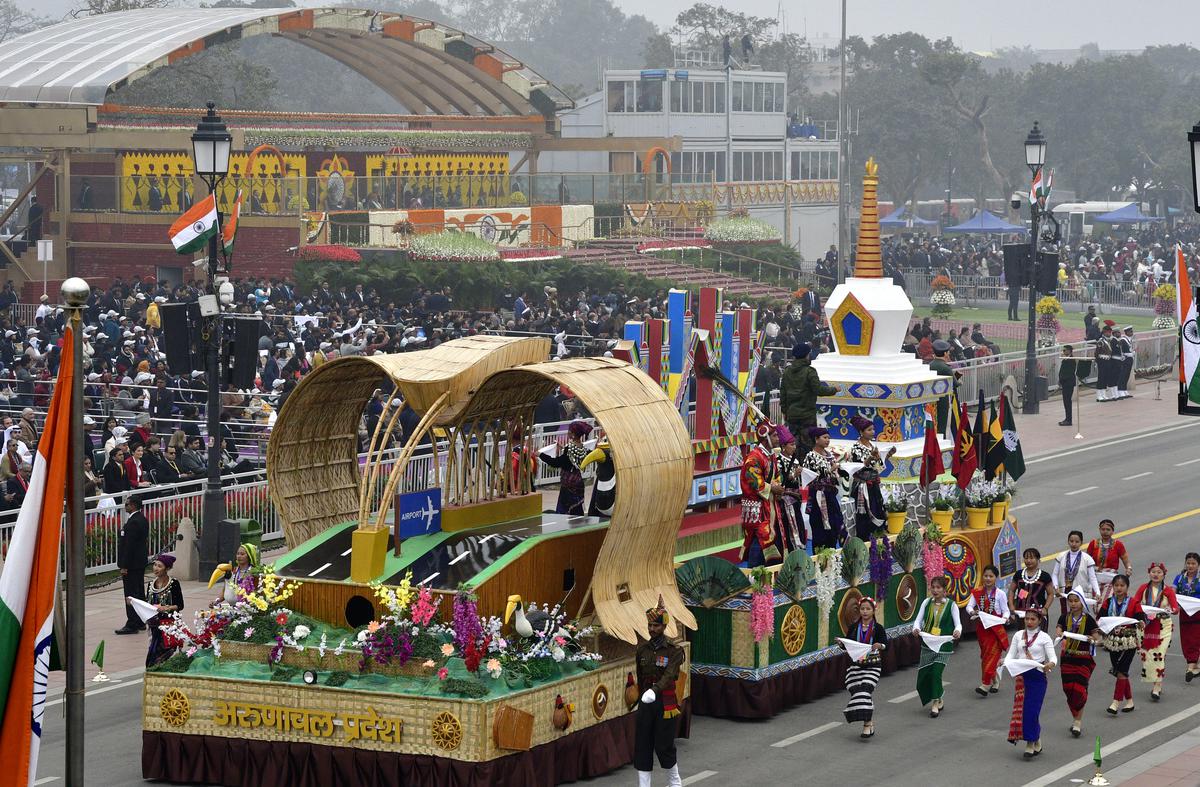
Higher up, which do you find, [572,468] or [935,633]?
[572,468]

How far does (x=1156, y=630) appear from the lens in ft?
69.6

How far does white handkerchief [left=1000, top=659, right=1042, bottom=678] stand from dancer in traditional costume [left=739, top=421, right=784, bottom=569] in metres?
3.01

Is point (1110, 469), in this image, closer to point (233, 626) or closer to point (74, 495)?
point (233, 626)

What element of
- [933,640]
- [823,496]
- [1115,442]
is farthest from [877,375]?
[1115,442]

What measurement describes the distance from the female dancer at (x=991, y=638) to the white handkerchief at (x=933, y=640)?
914 millimetres

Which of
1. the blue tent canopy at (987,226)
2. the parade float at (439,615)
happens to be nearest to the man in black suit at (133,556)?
the parade float at (439,615)

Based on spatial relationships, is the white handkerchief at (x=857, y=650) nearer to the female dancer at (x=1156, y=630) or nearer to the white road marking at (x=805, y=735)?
the white road marking at (x=805, y=735)

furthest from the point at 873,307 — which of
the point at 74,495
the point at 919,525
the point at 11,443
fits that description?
the point at 74,495

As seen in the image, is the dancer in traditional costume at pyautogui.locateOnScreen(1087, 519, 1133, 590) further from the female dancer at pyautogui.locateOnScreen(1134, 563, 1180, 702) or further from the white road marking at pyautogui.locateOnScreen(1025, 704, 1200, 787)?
the white road marking at pyautogui.locateOnScreen(1025, 704, 1200, 787)

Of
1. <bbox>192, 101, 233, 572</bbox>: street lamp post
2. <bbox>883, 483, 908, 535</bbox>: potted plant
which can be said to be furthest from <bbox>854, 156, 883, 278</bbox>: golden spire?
<bbox>192, 101, 233, 572</bbox>: street lamp post

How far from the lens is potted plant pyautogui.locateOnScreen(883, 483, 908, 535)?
76.5ft

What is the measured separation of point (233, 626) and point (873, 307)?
976 cm

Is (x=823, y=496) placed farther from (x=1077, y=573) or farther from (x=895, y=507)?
(x=1077, y=573)

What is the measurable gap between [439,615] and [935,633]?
5438mm
